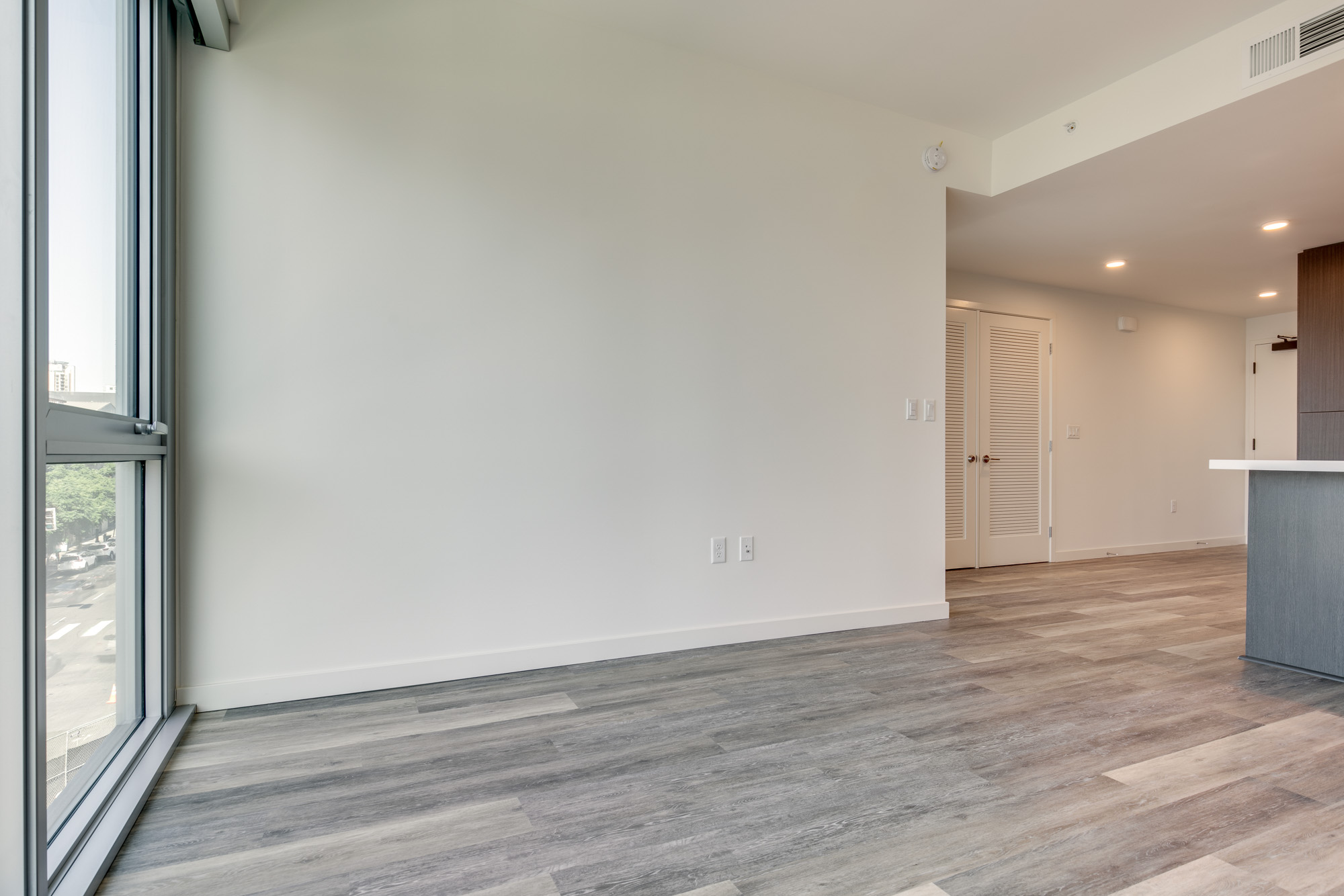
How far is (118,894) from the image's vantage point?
4.78 ft

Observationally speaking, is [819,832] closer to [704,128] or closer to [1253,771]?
[1253,771]

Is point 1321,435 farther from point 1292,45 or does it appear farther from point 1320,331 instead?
point 1292,45

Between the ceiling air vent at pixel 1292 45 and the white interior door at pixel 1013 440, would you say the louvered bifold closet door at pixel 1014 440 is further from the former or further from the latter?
the ceiling air vent at pixel 1292 45

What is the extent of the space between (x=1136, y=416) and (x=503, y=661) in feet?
21.5

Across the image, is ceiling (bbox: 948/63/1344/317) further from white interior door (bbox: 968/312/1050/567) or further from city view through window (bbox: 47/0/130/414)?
city view through window (bbox: 47/0/130/414)

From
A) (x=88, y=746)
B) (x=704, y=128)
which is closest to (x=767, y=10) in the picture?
(x=704, y=128)

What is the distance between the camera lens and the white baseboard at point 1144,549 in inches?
251

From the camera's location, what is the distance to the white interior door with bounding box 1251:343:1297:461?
7.30 meters

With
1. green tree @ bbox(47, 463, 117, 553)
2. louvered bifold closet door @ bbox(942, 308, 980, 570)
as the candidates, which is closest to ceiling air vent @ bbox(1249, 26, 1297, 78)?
louvered bifold closet door @ bbox(942, 308, 980, 570)

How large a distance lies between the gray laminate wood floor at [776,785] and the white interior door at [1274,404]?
577 centimetres

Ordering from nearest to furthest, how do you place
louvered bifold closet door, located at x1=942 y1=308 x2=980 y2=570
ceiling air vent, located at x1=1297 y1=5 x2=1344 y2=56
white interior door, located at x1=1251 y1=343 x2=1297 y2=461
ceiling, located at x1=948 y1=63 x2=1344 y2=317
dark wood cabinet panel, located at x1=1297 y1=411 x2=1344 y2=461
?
ceiling air vent, located at x1=1297 y1=5 x2=1344 y2=56, ceiling, located at x1=948 y1=63 x2=1344 y2=317, dark wood cabinet panel, located at x1=1297 y1=411 x2=1344 y2=461, louvered bifold closet door, located at x1=942 y1=308 x2=980 y2=570, white interior door, located at x1=1251 y1=343 x2=1297 y2=461

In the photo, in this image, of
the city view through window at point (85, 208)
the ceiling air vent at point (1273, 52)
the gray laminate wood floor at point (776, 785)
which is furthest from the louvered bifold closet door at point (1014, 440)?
the city view through window at point (85, 208)

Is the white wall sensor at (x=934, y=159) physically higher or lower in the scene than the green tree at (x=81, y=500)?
higher

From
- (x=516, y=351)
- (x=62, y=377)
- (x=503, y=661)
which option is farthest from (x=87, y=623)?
(x=516, y=351)
